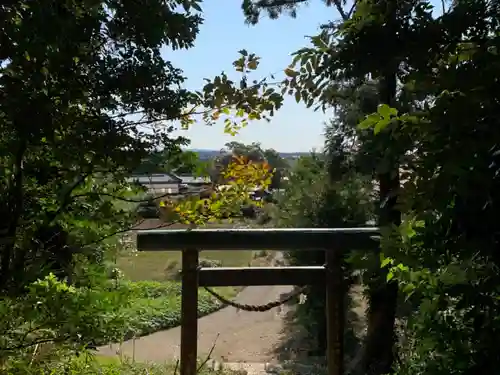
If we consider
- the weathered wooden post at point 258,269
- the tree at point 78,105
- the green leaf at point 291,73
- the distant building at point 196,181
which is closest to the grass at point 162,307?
the weathered wooden post at point 258,269

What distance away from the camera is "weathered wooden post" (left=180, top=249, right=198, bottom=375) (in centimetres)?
199

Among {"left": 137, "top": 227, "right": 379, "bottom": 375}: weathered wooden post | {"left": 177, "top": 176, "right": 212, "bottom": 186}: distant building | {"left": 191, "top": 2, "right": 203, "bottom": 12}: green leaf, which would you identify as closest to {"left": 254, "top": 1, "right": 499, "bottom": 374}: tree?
{"left": 191, "top": 2, "right": 203, "bottom": 12}: green leaf

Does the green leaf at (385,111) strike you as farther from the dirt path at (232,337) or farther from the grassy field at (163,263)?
the dirt path at (232,337)

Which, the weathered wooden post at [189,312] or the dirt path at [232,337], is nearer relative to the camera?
the weathered wooden post at [189,312]

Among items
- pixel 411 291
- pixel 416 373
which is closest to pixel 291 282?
pixel 416 373

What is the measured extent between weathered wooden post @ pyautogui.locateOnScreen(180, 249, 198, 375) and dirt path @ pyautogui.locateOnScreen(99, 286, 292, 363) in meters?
1.32

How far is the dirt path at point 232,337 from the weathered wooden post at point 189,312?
4.33 feet

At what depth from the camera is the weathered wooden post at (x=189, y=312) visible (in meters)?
1.99

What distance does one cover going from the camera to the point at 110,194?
3.39 feet

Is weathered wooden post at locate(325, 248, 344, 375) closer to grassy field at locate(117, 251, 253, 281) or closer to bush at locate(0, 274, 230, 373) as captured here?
bush at locate(0, 274, 230, 373)

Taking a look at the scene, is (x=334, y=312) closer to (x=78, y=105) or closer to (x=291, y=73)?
(x=291, y=73)

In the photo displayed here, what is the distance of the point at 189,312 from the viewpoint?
6.58 feet

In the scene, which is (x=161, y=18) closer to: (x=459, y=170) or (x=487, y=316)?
(x=459, y=170)

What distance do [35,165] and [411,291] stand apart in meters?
0.68
